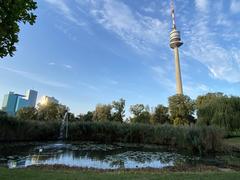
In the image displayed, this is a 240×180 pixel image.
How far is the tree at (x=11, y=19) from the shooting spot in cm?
418

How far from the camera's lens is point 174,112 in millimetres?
46781

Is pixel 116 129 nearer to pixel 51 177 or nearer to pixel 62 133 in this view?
pixel 62 133

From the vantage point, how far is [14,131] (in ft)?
83.4

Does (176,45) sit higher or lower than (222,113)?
higher

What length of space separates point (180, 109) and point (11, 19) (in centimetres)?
4423

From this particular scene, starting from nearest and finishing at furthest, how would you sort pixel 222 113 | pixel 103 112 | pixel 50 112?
pixel 222 113 < pixel 50 112 < pixel 103 112

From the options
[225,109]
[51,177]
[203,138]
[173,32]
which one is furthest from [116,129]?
[173,32]

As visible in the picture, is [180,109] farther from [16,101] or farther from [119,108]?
[16,101]

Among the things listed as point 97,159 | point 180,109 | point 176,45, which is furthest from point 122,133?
point 176,45

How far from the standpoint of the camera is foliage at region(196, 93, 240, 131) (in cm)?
2831

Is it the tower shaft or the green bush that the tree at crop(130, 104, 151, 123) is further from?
the tower shaft

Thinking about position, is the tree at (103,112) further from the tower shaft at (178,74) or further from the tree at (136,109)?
the tower shaft at (178,74)

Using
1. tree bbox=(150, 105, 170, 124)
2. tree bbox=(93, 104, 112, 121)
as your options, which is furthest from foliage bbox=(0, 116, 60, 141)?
tree bbox=(150, 105, 170, 124)

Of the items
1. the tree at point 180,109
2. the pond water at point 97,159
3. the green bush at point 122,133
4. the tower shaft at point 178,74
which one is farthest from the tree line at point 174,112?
the tower shaft at point 178,74
